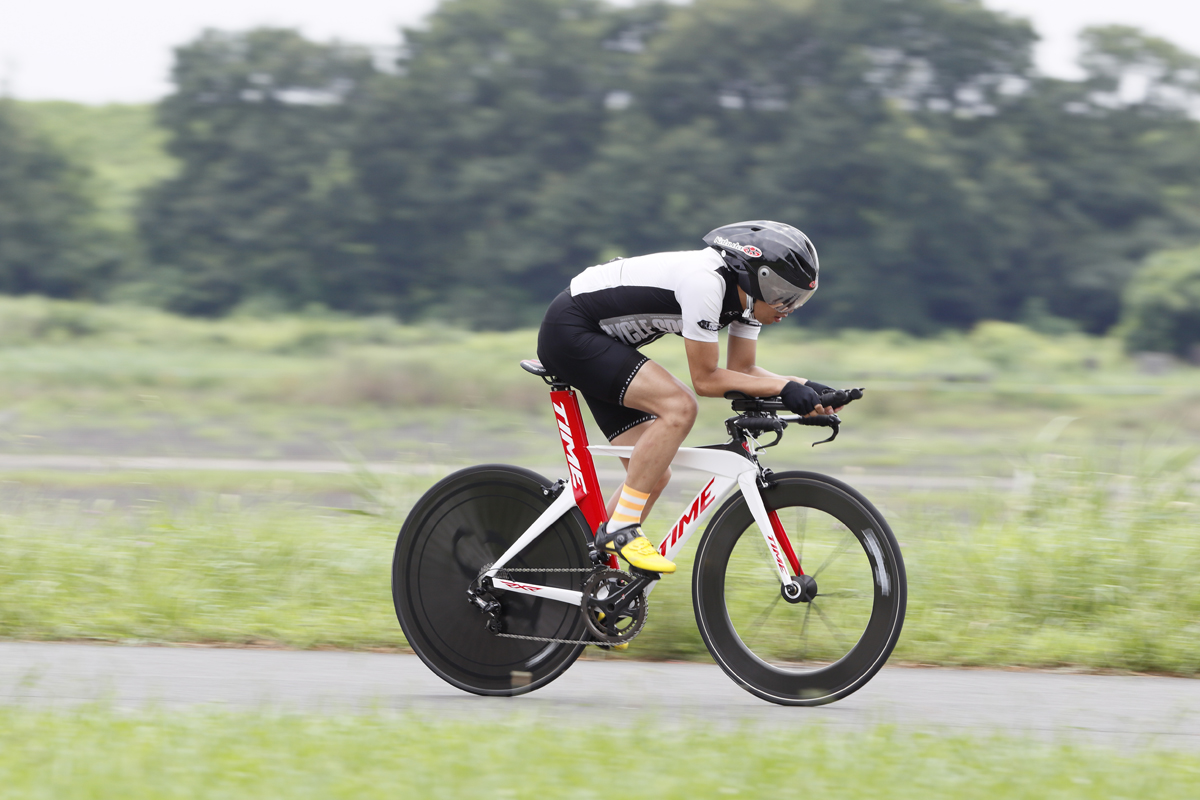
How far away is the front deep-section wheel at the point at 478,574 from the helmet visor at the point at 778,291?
1.06m

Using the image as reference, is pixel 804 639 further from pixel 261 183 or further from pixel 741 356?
pixel 261 183

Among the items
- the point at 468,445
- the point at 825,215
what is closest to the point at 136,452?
the point at 468,445

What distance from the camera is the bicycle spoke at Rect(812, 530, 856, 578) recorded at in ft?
14.4

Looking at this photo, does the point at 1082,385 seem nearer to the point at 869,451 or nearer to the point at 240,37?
the point at 869,451

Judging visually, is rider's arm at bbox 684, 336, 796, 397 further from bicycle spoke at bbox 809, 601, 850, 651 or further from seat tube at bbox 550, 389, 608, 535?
bicycle spoke at bbox 809, 601, 850, 651

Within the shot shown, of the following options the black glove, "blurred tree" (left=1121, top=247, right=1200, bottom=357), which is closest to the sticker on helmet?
the black glove

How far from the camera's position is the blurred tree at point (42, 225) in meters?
32.8

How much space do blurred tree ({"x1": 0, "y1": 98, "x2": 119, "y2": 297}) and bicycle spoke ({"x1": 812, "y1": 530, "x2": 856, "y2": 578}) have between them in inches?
1217

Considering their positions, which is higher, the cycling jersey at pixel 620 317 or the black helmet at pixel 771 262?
the black helmet at pixel 771 262

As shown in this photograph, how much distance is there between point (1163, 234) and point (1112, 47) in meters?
5.15

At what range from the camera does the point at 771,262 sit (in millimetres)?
4312

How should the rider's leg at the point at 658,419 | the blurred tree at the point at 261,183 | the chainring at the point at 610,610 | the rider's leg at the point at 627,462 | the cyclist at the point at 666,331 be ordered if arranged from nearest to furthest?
the cyclist at the point at 666,331, the rider's leg at the point at 658,419, the chainring at the point at 610,610, the rider's leg at the point at 627,462, the blurred tree at the point at 261,183

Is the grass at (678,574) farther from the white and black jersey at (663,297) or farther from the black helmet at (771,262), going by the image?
the black helmet at (771,262)

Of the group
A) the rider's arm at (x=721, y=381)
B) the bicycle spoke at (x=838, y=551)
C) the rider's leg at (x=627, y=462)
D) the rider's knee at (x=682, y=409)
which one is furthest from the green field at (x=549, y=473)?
the rider's arm at (x=721, y=381)
